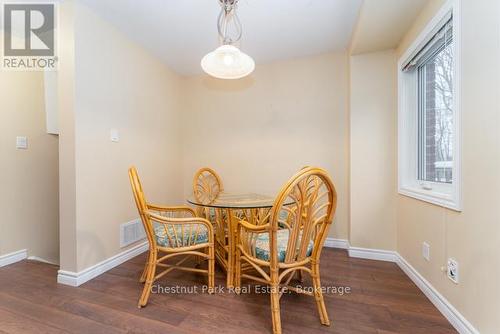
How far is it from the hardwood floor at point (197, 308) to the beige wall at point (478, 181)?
0.30 m

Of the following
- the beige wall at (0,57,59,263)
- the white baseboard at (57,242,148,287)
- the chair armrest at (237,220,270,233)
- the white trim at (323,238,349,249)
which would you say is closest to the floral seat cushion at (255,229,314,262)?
the chair armrest at (237,220,270,233)

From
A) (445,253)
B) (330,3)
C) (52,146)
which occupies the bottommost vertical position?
(445,253)

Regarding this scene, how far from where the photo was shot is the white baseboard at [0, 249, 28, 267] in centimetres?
211

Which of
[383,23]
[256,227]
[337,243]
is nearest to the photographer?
[256,227]

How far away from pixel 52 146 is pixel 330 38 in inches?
121

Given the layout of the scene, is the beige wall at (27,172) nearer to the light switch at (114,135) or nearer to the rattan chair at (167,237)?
the light switch at (114,135)

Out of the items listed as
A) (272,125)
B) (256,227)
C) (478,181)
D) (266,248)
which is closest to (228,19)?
(272,125)

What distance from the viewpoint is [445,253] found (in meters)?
1.44

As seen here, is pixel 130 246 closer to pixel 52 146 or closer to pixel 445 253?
pixel 52 146

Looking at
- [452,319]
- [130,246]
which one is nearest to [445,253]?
[452,319]

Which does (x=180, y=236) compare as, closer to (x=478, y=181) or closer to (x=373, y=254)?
(x=478, y=181)

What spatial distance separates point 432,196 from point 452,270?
0.46 m

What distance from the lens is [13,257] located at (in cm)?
219

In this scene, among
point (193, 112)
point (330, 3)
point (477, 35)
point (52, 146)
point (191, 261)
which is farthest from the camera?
point (193, 112)
